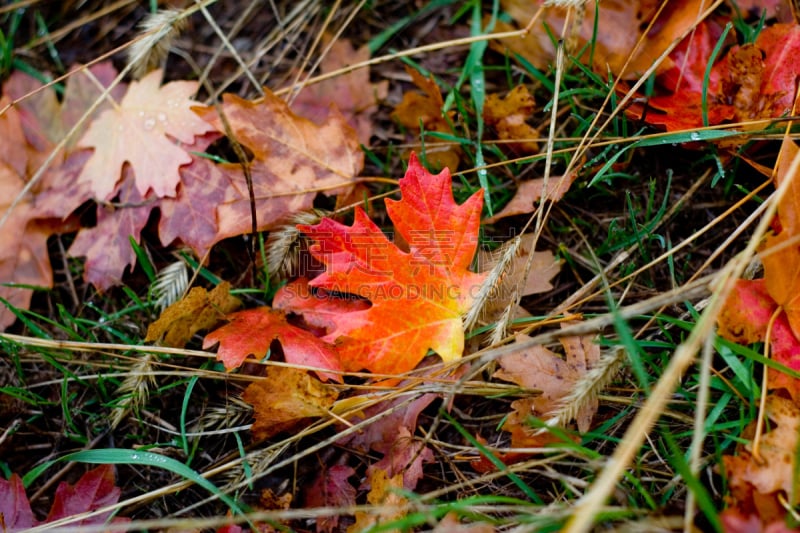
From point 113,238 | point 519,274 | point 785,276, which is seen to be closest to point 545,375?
point 519,274

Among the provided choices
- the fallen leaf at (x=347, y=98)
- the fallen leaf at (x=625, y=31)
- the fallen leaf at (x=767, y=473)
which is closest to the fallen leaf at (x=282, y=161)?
the fallen leaf at (x=347, y=98)

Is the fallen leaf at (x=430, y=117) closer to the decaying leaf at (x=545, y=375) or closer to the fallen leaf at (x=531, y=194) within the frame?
the fallen leaf at (x=531, y=194)

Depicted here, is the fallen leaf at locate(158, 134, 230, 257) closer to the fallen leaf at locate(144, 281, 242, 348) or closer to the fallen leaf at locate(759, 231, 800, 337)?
the fallen leaf at locate(144, 281, 242, 348)

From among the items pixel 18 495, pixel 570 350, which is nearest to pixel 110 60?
pixel 18 495

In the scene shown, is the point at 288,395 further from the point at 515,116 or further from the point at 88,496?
the point at 515,116

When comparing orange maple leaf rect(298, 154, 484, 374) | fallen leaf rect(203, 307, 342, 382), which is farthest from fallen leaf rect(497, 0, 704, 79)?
fallen leaf rect(203, 307, 342, 382)

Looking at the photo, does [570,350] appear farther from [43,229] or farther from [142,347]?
[43,229]
